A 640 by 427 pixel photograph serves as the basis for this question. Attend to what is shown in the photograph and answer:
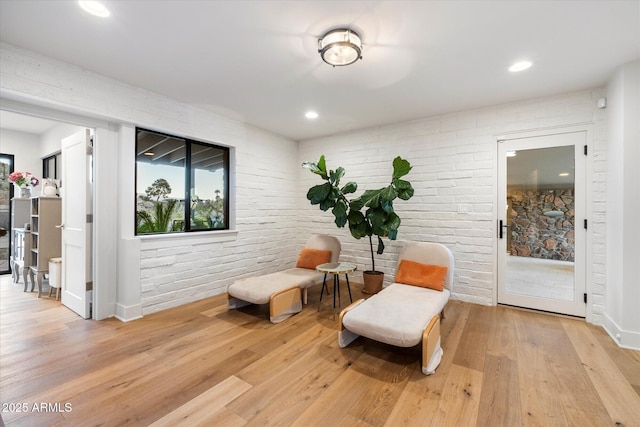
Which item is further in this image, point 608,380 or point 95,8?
point 608,380

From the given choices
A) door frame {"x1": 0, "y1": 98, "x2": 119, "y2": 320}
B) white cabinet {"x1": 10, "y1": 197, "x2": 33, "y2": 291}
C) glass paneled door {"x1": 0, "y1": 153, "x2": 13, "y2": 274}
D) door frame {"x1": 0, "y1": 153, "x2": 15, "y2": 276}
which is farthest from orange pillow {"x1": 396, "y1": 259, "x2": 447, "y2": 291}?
glass paneled door {"x1": 0, "y1": 153, "x2": 13, "y2": 274}

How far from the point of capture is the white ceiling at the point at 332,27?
1772 millimetres

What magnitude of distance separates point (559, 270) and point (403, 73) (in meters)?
2.79

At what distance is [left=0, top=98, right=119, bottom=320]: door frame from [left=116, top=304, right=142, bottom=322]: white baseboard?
0.10 meters

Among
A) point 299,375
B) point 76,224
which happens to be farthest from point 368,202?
point 76,224

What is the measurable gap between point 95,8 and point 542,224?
4496 mm

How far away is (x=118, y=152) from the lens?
9.64 feet

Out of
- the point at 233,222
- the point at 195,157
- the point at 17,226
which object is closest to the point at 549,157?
the point at 233,222

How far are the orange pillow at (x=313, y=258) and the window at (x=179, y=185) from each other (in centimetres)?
126

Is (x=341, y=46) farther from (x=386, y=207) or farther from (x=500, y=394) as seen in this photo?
(x=500, y=394)

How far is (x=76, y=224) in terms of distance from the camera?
3.02m

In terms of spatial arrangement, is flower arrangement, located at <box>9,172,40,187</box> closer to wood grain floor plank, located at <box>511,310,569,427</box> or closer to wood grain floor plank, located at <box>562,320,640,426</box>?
wood grain floor plank, located at <box>511,310,569,427</box>

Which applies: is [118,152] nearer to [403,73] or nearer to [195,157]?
[195,157]

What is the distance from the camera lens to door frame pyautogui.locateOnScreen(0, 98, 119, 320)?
2832 millimetres
